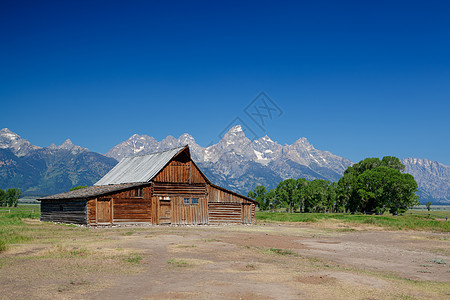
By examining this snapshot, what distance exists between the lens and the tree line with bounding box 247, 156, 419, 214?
93062 millimetres

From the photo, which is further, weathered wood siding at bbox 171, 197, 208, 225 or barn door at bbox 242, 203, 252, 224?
barn door at bbox 242, 203, 252, 224

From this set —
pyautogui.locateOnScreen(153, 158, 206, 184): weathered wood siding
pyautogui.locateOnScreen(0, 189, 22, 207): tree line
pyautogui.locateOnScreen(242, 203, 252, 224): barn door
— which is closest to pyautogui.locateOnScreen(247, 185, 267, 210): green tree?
pyautogui.locateOnScreen(242, 203, 252, 224): barn door

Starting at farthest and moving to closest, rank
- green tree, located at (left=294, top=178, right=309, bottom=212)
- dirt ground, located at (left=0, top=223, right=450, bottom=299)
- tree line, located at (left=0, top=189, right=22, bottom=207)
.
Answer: tree line, located at (left=0, top=189, right=22, bottom=207), green tree, located at (left=294, top=178, right=309, bottom=212), dirt ground, located at (left=0, top=223, right=450, bottom=299)

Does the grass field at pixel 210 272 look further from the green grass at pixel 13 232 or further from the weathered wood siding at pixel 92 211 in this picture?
the weathered wood siding at pixel 92 211

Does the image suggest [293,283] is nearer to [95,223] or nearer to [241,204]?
[95,223]

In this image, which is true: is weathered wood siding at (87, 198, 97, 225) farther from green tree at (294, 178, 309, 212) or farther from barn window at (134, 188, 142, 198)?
Result: green tree at (294, 178, 309, 212)

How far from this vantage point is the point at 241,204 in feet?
179

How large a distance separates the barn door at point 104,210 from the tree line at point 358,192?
6716 cm

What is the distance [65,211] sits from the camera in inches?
1957

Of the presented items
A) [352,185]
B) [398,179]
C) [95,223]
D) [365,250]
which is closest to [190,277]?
[365,250]

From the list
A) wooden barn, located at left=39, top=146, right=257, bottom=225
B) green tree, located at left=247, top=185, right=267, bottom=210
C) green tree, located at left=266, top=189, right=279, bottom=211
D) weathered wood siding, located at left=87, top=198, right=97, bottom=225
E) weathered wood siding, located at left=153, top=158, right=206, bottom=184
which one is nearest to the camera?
weathered wood siding, located at left=87, top=198, right=97, bottom=225

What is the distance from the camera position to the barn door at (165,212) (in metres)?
48.6

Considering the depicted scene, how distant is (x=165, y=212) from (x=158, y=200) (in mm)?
1786

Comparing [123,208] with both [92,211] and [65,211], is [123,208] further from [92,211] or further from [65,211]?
[65,211]
